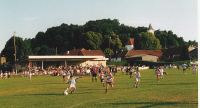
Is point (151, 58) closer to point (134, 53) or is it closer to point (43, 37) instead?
point (134, 53)

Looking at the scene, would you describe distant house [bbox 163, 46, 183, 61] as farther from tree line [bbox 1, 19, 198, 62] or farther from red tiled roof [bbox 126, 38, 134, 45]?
red tiled roof [bbox 126, 38, 134, 45]

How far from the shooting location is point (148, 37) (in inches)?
4373

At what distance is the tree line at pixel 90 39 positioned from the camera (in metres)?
96.7

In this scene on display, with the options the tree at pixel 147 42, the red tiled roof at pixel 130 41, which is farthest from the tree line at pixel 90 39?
the red tiled roof at pixel 130 41

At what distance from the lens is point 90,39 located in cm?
10131

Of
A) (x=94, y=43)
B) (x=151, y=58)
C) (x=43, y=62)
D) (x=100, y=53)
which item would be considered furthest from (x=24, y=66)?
(x=151, y=58)

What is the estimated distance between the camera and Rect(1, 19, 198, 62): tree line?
317ft

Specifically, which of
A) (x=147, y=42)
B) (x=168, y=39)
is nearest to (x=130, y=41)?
(x=147, y=42)

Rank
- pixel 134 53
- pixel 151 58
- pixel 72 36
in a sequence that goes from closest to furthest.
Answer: pixel 151 58, pixel 134 53, pixel 72 36

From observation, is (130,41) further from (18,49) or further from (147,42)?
(18,49)

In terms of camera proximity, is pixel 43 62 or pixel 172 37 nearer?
pixel 43 62

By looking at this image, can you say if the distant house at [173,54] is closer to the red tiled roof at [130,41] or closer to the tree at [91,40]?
the red tiled roof at [130,41]

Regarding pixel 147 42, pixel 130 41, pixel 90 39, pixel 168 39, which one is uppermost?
pixel 168 39

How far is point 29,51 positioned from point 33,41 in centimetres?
5051
